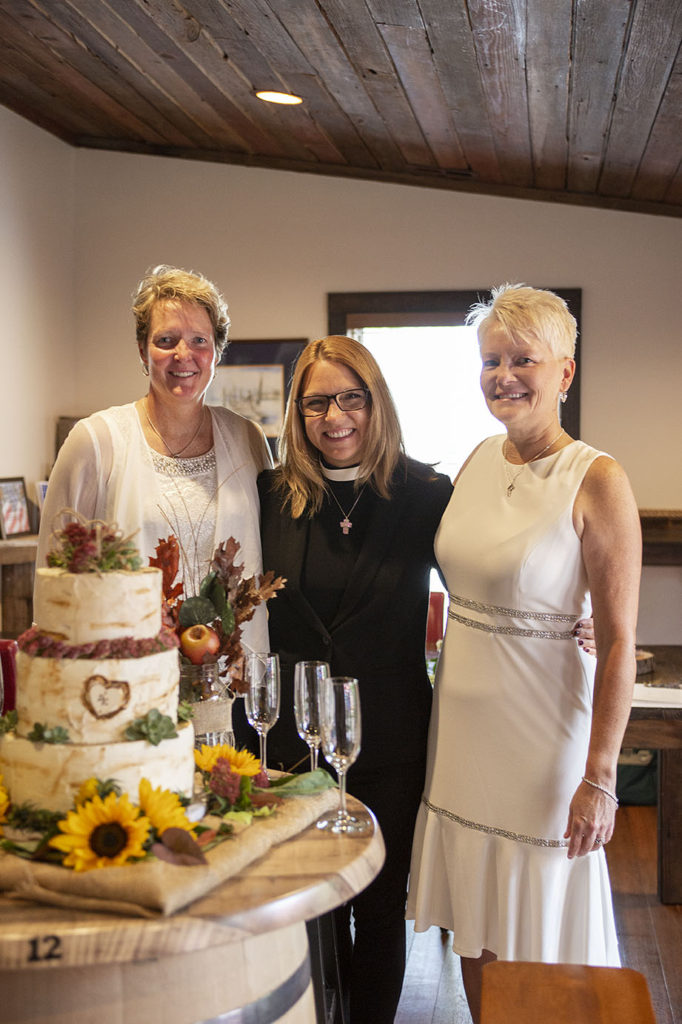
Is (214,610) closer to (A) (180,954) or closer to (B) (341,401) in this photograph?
(A) (180,954)

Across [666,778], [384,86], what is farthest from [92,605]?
[384,86]

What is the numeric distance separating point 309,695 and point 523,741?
0.58 m

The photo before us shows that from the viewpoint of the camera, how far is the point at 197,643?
1.75 meters

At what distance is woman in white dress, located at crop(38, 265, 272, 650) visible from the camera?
8.18 ft

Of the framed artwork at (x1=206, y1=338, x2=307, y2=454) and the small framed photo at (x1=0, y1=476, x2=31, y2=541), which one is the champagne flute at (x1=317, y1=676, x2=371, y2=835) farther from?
the framed artwork at (x1=206, y1=338, x2=307, y2=454)

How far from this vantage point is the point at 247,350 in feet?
18.5

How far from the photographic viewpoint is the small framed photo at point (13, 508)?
4924mm

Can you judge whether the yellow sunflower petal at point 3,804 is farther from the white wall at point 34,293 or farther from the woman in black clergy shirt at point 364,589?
the white wall at point 34,293

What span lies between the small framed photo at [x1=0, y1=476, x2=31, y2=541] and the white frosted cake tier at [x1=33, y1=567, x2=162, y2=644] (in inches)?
142

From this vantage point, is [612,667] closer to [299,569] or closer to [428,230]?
[299,569]

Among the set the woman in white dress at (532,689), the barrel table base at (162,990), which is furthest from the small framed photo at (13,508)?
the barrel table base at (162,990)

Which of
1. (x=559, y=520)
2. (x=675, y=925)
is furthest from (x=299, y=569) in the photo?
(x=675, y=925)

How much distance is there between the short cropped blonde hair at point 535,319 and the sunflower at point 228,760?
1.01 metres

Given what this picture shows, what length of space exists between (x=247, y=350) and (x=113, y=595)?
14.1ft
